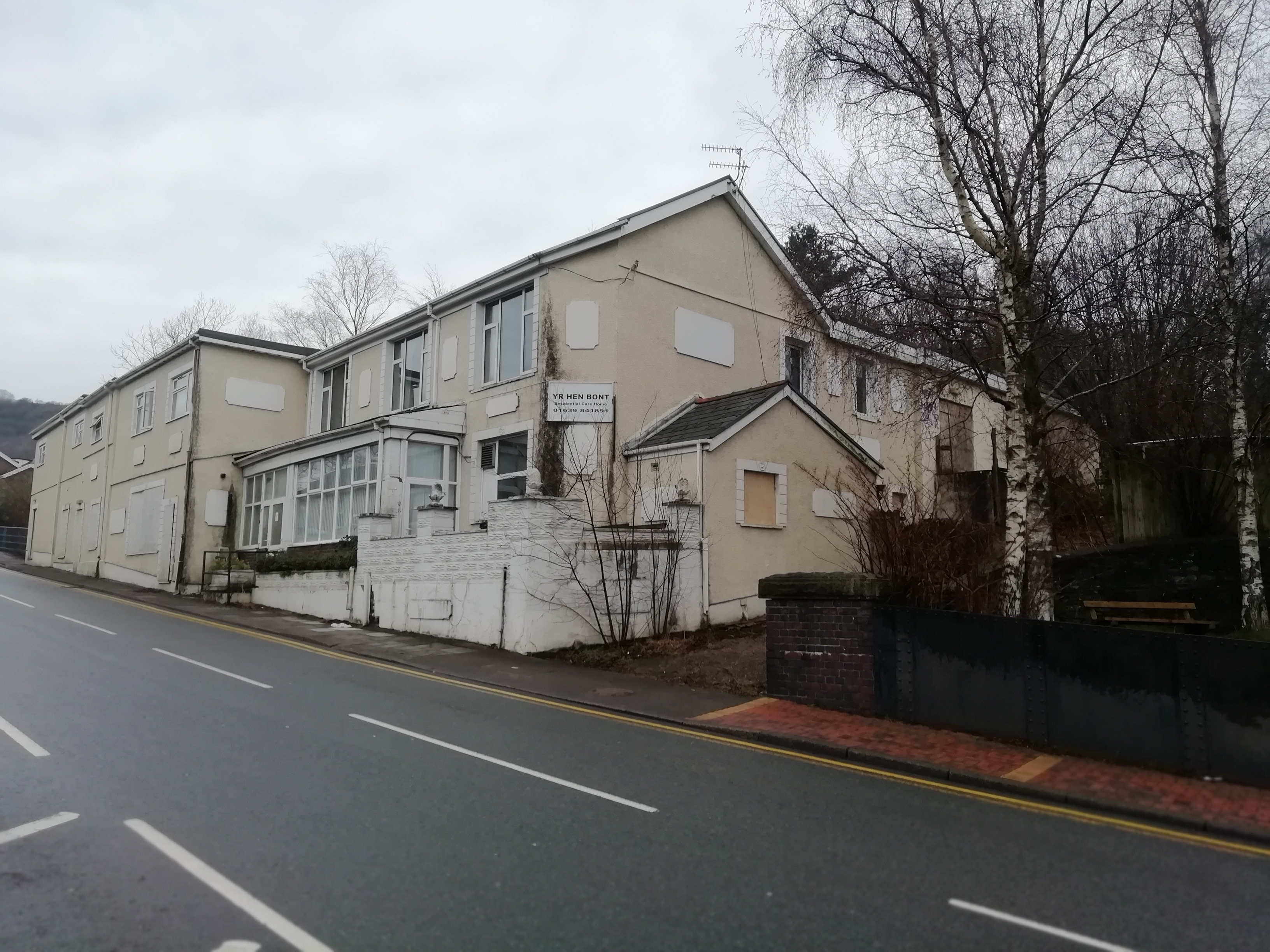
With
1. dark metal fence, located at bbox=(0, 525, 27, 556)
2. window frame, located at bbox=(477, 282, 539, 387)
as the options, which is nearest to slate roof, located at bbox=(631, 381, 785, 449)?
window frame, located at bbox=(477, 282, 539, 387)

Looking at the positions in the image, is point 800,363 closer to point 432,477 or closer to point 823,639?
point 432,477

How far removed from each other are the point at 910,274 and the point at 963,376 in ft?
7.53

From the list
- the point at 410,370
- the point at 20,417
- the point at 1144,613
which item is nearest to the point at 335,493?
the point at 410,370

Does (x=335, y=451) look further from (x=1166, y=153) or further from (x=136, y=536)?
(x=1166, y=153)

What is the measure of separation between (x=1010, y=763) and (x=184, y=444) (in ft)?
83.3

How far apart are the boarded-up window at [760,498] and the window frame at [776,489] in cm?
4

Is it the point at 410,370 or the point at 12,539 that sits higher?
the point at 410,370

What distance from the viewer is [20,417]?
113 meters

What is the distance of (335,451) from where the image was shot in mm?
21547

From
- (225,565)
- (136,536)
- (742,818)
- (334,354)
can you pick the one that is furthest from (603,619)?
(136,536)

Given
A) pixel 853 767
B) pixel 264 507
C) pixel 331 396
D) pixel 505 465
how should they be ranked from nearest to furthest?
1. pixel 853 767
2. pixel 505 465
3. pixel 264 507
4. pixel 331 396

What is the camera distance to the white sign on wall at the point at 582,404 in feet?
61.2

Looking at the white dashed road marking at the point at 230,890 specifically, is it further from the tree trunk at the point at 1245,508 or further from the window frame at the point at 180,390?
the window frame at the point at 180,390

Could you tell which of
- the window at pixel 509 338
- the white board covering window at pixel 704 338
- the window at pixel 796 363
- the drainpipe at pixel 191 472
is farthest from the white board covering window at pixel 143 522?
the window at pixel 796 363
